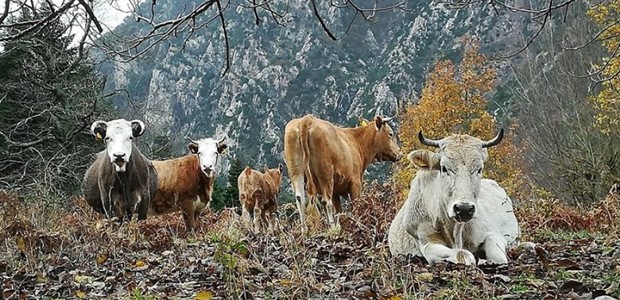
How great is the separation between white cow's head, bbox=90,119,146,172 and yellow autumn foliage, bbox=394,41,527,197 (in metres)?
20.1

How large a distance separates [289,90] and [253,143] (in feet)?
42.1

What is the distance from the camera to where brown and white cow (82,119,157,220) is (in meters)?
10.6

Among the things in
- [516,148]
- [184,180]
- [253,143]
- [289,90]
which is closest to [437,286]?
[184,180]

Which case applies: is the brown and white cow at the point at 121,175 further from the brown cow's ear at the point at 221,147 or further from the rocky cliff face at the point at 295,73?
the rocky cliff face at the point at 295,73

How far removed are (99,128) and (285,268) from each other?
643cm

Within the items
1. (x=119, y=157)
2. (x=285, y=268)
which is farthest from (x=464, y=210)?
(x=119, y=157)

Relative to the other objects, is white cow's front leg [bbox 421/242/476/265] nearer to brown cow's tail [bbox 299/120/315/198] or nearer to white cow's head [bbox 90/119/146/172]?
brown cow's tail [bbox 299/120/315/198]

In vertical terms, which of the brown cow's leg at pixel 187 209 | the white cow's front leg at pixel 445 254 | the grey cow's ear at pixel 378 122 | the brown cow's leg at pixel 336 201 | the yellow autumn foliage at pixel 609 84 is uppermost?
the yellow autumn foliage at pixel 609 84

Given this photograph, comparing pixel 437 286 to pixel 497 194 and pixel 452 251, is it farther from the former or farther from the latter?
pixel 497 194

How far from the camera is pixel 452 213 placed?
561cm

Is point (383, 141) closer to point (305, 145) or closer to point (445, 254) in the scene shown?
point (305, 145)

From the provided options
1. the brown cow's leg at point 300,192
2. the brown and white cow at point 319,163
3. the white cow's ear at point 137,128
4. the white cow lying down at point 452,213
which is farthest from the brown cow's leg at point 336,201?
the white cow lying down at point 452,213

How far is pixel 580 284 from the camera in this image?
3.94 metres

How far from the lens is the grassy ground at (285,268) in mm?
4145
